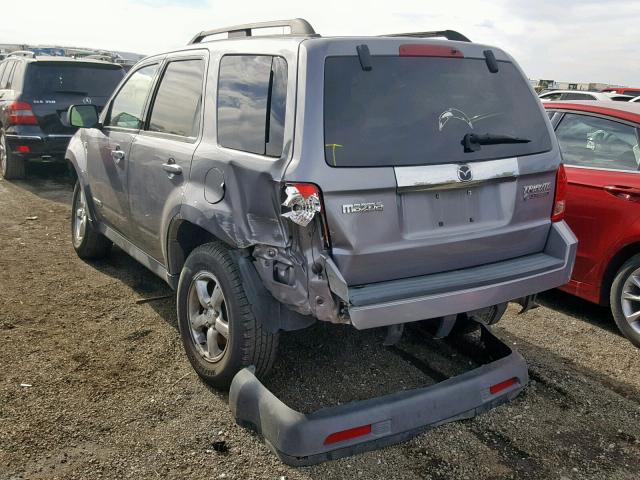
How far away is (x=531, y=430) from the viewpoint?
3.26m

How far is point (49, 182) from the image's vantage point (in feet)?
32.8

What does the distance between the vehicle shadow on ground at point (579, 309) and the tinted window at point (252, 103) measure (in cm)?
326

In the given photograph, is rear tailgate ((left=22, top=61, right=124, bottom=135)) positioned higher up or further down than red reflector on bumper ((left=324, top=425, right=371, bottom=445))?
higher up

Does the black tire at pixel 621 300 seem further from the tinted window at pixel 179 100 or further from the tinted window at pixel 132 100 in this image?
the tinted window at pixel 132 100

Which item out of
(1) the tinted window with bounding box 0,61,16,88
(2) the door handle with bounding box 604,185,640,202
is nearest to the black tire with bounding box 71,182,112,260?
(2) the door handle with bounding box 604,185,640,202

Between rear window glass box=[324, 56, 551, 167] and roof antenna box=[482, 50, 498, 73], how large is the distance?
27 millimetres

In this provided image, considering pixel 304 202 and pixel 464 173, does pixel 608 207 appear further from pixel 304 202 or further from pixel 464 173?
pixel 304 202

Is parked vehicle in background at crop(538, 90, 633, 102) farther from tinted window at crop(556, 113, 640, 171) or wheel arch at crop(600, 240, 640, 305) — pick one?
wheel arch at crop(600, 240, 640, 305)

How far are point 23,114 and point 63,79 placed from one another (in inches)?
31.7

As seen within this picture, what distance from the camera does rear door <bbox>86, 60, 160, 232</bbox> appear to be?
4453 mm

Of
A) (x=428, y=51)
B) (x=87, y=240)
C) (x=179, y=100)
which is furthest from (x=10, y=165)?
(x=428, y=51)

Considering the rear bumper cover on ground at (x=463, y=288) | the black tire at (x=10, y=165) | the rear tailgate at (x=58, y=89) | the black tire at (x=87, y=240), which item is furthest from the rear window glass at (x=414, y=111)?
the black tire at (x=10, y=165)

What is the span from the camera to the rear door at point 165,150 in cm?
367

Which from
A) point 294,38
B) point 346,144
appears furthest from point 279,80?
point 346,144
